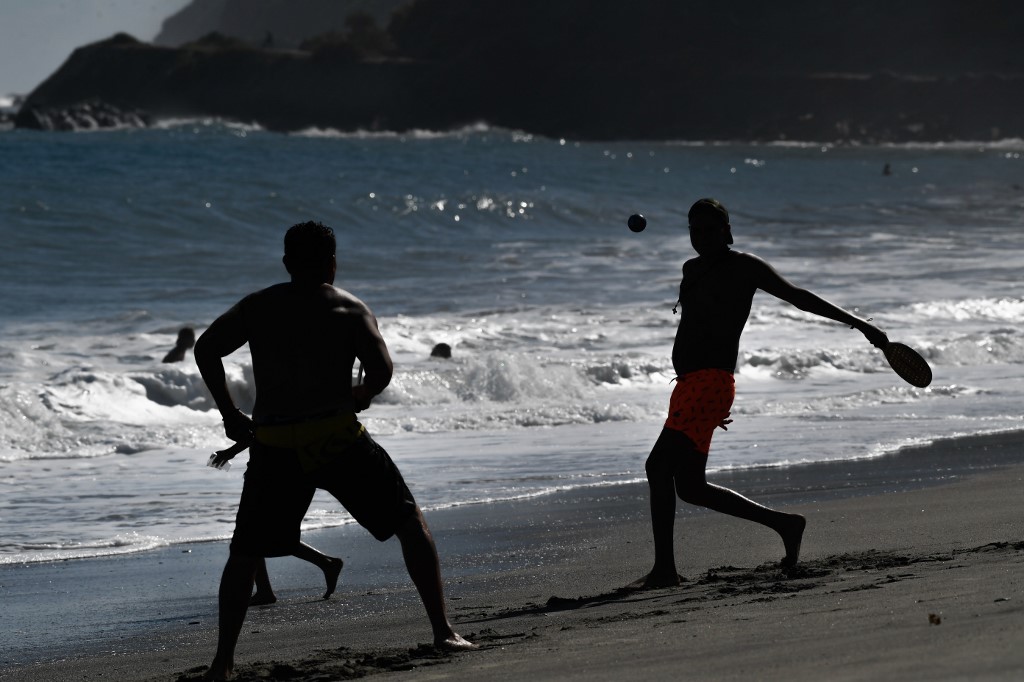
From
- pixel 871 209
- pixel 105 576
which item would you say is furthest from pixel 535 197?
pixel 105 576

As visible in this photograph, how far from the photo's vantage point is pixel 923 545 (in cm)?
609

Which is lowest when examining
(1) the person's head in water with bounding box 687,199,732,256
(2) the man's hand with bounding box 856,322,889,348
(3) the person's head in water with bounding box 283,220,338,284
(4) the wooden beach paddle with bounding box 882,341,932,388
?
(4) the wooden beach paddle with bounding box 882,341,932,388

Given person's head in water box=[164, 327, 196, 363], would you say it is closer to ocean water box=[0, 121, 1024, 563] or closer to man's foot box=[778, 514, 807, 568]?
ocean water box=[0, 121, 1024, 563]

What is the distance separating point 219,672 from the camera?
436cm

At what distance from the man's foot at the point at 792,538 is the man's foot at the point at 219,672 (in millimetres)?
2284

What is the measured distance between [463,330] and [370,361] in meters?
11.7

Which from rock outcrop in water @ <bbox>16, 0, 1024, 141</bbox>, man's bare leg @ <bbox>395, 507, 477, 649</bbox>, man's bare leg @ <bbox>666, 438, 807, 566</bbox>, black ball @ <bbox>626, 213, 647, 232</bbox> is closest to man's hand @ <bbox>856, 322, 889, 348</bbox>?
man's bare leg @ <bbox>666, 438, 807, 566</bbox>

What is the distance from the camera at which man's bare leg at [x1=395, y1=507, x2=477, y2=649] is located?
4.54 meters

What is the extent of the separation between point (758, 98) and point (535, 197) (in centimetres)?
A: 9967

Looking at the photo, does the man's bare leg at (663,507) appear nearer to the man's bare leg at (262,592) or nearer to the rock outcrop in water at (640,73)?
the man's bare leg at (262,592)

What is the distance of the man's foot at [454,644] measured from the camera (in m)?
4.55

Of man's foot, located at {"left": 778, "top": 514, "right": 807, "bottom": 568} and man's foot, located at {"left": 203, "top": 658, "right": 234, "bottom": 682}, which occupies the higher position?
man's foot, located at {"left": 778, "top": 514, "right": 807, "bottom": 568}

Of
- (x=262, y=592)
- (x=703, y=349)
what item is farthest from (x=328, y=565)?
(x=703, y=349)

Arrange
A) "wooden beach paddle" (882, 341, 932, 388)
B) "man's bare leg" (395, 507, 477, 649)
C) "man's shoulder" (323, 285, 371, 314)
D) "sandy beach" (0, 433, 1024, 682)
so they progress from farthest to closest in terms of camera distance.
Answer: "wooden beach paddle" (882, 341, 932, 388), "man's bare leg" (395, 507, 477, 649), "man's shoulder" (323, 285, 371, 314), "sandy beach" (0, 433, 1024, 682)
